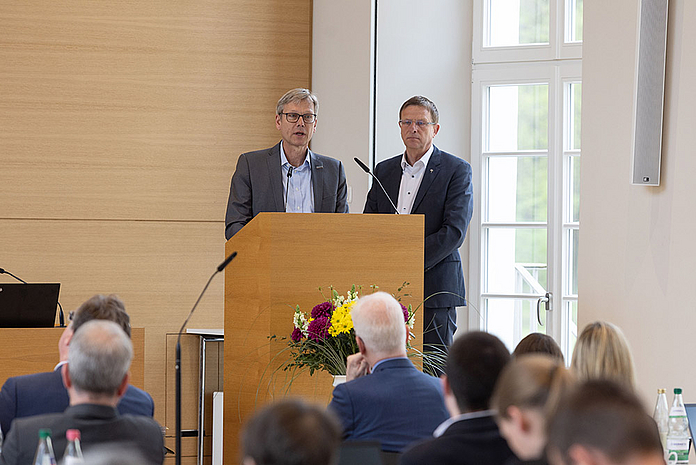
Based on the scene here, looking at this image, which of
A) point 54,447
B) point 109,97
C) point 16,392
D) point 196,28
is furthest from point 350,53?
point 54,447

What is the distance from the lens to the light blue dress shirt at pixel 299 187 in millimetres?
4680

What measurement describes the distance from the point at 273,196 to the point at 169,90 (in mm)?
2514

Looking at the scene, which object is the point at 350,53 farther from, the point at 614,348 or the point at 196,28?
the point at 614,348

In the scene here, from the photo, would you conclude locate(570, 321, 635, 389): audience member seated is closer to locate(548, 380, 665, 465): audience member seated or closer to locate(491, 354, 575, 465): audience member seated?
locate(491, 354, 575, 465): audience member seated

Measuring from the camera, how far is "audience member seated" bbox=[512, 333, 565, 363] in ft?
9.21

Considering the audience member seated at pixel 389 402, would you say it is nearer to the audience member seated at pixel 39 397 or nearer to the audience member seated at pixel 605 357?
the audience member seated at pixel 605 357

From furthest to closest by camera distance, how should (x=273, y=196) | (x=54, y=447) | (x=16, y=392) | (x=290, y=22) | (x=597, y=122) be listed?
(x=290, y=22) → (x=597, y=122) → (x=273, y=196) → (x=16, y=392) → (x=54, y=447)

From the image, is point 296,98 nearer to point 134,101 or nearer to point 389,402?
point 389,402

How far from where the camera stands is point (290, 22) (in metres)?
6.98

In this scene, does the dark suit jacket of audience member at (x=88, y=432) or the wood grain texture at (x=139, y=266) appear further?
the wood grain texture at (x=139, y=266)

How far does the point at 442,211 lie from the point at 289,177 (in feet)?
2.97

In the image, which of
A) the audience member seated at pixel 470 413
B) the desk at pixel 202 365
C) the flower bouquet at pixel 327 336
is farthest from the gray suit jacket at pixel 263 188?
the audience member seated at pixel 470 413

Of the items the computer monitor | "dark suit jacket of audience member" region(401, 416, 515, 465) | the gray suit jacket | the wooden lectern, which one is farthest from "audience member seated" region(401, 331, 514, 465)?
the computer monitor

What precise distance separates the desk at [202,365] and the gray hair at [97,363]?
4.11 meters
